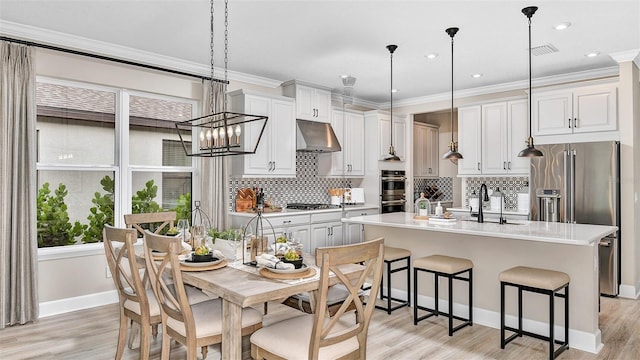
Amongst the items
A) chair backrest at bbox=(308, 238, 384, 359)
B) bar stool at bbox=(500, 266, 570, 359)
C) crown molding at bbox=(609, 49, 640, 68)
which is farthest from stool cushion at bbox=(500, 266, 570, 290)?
crown molding at bbox=(609, 49, 640, 68)

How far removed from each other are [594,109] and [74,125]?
225 inches

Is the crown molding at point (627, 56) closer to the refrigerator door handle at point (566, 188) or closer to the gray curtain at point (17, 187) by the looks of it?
the refrigerator door handle at point (566, 188)

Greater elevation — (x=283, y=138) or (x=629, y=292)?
A: (x=283, y=138)

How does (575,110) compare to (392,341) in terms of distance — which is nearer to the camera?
(392,341)

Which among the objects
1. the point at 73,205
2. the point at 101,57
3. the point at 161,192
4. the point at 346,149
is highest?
the point at 101,57

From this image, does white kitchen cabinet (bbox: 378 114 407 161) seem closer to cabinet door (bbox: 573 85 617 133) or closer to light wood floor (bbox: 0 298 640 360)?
cabinet door (bbox: 573 85 617 133)

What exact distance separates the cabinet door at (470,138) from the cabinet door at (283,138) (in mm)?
2497

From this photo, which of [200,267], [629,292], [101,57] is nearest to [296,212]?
[101,57]

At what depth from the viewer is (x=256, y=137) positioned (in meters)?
5.25

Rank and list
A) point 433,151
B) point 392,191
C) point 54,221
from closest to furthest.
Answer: point 54,221 → point 392,191 → point 433,151

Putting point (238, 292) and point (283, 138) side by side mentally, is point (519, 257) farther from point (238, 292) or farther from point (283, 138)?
point (283, 138)

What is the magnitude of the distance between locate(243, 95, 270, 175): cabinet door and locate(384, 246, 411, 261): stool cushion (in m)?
2.05

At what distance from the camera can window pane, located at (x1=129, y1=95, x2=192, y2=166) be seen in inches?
181

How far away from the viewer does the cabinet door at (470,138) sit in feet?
19.4
